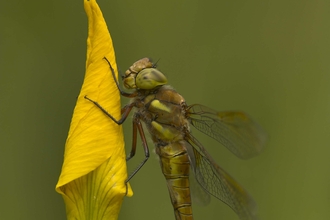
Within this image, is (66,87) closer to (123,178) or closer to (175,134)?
(175,134)

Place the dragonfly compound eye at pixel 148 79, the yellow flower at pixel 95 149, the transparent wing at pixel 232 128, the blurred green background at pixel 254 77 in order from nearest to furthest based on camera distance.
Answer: the yellow flower at pixel 95 149 < the dragonfly compound eye at pixel 148 79 < the transparent wing at pixel 232 128 < the blurred green background at pixel 254 77

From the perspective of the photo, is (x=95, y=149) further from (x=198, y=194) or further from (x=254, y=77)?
(x=254, y=77)

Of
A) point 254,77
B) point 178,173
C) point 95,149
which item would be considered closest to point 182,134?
point 178,173

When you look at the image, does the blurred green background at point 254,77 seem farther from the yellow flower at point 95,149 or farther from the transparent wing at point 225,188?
the yellow flower at point 95,149

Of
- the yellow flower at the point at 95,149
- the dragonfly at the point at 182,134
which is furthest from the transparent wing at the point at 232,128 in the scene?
the yellow flower at the point at 95,149

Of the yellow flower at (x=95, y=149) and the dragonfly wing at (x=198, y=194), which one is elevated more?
the yellow flower at (x=95, y=149)

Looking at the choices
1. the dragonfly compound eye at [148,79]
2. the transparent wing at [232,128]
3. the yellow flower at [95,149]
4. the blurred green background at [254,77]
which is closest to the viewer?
the yellow flower at [95,149]

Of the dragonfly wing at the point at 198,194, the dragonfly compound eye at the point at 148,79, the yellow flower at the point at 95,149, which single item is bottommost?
the dragonfly wing at the point at 198,194

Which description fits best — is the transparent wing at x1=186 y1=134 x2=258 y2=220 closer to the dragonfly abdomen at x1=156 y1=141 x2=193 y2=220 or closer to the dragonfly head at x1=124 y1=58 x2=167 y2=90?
the dragonfly abdomen at x1=156 y1=141 x2=193 y2=220
